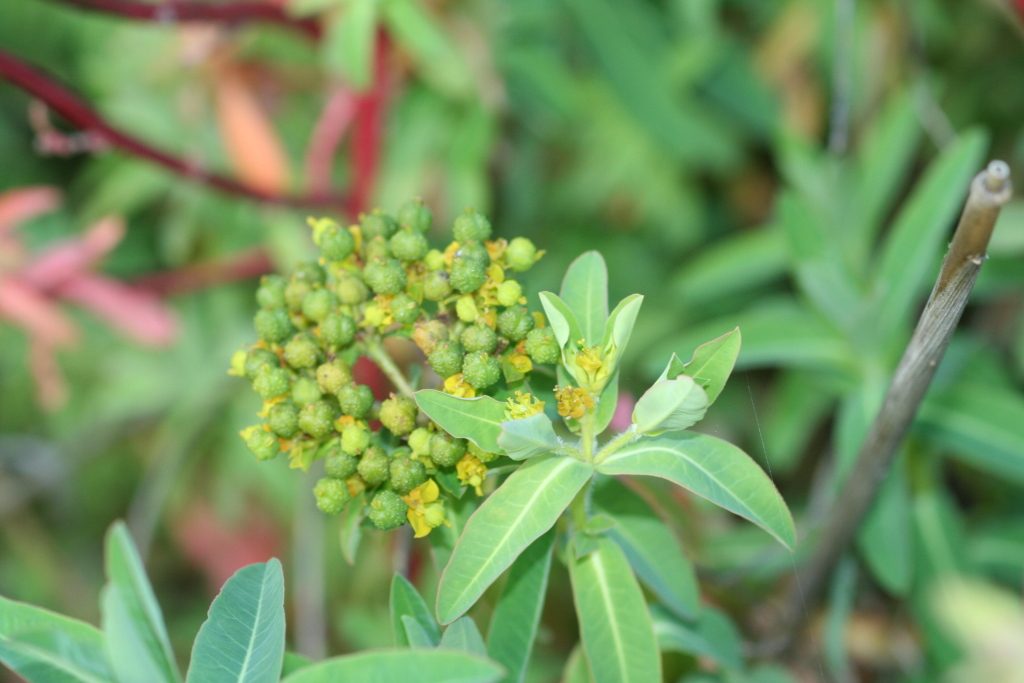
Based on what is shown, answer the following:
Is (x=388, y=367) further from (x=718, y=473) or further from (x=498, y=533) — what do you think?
(x=718, y=473)

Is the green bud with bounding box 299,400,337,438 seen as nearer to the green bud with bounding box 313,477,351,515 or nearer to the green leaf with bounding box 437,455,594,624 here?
the green bud with bounding box 313,477,351,515

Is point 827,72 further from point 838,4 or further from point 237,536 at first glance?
point 237,536

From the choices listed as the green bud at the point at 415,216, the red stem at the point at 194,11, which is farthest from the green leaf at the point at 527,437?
the red stem at the point at 194,11

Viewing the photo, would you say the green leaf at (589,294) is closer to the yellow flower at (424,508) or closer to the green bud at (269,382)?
the yellow flower at (424,508)

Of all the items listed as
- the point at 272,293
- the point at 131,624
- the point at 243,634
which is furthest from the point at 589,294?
the point at 131,624

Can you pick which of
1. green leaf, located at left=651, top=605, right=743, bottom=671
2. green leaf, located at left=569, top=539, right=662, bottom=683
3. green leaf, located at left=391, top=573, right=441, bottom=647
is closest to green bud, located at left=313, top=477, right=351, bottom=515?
green leaf, located at left=391, top=573, right=441, bottom=647
